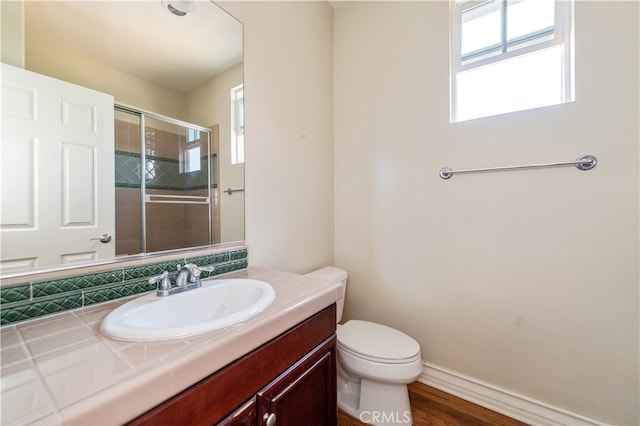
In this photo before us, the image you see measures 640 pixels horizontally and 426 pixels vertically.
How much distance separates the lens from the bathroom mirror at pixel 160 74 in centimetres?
80

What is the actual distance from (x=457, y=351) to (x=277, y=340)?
1.28 m

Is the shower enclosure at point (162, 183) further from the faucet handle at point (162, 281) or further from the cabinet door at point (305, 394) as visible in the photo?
the cabinet door at point (305, 394)

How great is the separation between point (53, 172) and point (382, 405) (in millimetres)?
1638

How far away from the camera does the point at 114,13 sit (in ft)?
2.99

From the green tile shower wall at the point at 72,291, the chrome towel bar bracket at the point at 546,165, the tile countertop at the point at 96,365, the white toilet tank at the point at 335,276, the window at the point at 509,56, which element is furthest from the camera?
the white toilet tank at the point at 335,276

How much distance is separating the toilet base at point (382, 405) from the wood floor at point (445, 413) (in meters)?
0.05

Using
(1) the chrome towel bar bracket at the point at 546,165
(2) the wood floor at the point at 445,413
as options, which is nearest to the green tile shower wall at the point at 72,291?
(2) the wood floor at the point at 445,413

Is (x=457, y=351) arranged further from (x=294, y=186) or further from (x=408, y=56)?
(x=408, y=56)

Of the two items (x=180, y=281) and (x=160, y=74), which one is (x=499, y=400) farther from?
(x=160, y=74)

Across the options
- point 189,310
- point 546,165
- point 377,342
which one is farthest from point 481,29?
point 189,310

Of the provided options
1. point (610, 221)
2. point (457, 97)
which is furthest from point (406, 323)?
point (457, 97)

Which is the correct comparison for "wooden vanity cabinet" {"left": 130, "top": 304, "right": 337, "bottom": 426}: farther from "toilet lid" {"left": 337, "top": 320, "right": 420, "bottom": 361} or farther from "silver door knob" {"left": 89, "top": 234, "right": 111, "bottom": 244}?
"silver door knob" {"left": 89, "top": 234, "right": 111, "bottom": 244}

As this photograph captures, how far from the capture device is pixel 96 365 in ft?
1.63

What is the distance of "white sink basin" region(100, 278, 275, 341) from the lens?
0.61m
